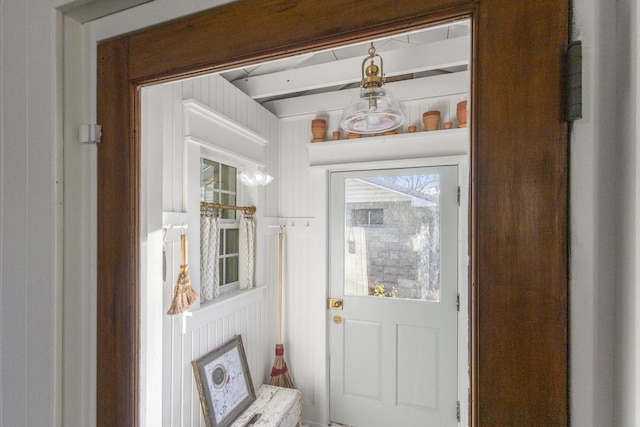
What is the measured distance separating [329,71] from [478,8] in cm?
157

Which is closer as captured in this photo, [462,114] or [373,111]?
[373,111]

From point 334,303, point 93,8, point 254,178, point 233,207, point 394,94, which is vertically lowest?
point 334,303

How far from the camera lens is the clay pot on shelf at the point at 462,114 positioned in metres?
1.88

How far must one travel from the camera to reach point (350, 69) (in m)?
1.80

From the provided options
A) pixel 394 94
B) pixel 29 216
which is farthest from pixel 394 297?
pixel 29 216

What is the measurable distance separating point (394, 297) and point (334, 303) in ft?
1.47

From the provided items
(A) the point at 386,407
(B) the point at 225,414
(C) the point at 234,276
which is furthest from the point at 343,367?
(C) the point at 234,276

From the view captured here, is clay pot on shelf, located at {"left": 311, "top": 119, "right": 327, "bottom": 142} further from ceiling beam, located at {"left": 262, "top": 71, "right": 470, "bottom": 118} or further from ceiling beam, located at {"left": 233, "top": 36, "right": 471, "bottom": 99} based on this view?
ceiling beam, located at {"left": 233, "top": 36, "right": 471, "bottom": 99}

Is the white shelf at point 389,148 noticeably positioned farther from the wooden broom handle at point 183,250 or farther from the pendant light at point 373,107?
the wooden broom handle at point 183,250

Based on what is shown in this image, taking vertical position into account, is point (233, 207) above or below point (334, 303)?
above

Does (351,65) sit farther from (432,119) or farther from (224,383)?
(224,383)

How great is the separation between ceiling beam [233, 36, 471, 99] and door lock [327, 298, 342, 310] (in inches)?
59.3

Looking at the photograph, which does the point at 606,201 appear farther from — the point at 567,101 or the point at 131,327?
the point at 131,327

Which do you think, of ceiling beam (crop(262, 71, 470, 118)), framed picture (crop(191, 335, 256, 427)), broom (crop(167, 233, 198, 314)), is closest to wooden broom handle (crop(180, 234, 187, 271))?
broom (crop(167, 233, 198, 314))
